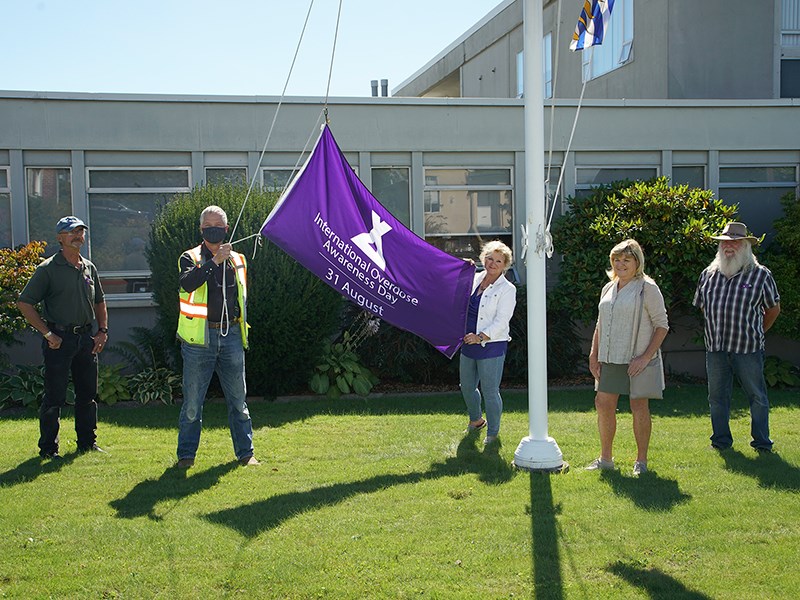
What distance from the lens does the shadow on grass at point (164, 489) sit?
6.30 meters

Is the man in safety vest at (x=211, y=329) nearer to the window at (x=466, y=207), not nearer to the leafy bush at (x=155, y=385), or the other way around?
the leafy bush at (x=155, y=385)

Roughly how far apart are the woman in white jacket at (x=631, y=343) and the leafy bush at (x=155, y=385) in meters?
5.73

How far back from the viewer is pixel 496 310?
809 cm

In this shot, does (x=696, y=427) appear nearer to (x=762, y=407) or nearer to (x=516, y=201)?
(x=762, y=407)

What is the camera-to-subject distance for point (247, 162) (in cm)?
1295

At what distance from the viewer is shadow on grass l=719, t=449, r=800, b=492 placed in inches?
270

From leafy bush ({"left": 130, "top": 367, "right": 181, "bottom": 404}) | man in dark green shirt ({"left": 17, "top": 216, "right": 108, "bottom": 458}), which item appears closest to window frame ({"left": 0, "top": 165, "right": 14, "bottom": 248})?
leafy bush ({"left": 130, "top": 367, "right": 181, "bottom": 404})

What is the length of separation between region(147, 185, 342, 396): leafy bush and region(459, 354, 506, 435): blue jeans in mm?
2983

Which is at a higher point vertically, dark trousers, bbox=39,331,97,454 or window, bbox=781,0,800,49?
window, bbox=781,0,800,49

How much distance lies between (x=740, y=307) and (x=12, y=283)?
7952mm

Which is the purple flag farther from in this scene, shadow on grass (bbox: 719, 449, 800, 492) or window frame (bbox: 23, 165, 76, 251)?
window frame (bbox: 23, 165, 76, 251)

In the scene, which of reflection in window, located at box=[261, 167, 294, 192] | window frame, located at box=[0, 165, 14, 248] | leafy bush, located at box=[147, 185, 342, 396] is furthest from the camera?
reflection in window, located at box=[261, 167, 294, 192]

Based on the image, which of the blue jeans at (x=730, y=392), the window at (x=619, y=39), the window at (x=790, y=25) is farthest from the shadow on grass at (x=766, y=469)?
the window at (x=790, y=25)

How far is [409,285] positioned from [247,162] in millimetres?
5820
